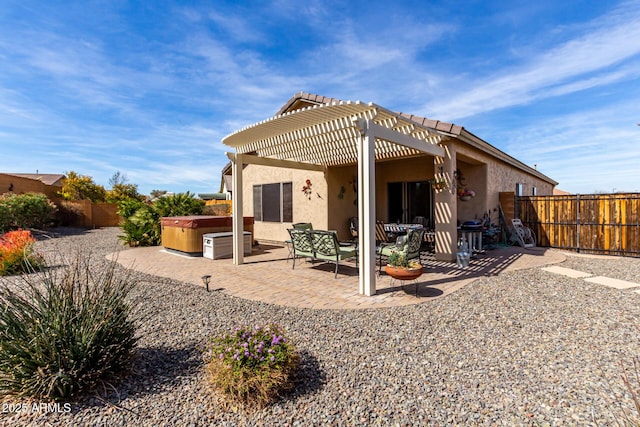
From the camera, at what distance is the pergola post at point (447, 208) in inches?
293

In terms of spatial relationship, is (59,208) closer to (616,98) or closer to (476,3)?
(476,3)

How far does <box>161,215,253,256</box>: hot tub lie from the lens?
29.3ft

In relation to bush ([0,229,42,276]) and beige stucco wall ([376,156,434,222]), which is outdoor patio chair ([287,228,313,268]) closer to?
beige stucco wall ([376,156,434,222])

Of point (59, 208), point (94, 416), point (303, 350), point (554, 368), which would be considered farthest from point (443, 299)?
point (59, 208)

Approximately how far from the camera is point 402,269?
4.77 m

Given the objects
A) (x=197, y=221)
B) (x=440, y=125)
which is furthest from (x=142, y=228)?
(x=440, y=125)

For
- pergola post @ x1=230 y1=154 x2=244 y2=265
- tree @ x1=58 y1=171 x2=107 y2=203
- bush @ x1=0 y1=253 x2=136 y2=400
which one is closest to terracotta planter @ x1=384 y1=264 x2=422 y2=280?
bush @ x1=0 y1=253 x2=136 y2=400

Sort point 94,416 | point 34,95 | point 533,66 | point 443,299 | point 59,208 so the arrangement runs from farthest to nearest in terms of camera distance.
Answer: point 59,208, point 533,66, point 34,95, point 443,299, point 94,416

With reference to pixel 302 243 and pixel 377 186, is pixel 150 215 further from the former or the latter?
pixel 377 186

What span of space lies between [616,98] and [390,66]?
8.50 m

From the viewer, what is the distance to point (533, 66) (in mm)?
9062

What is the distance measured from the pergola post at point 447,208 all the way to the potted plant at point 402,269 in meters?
3.19

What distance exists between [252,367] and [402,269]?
3.07 metres

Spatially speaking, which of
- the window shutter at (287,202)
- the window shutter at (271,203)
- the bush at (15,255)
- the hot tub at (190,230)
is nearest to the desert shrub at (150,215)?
the hot tub at (190,230)
